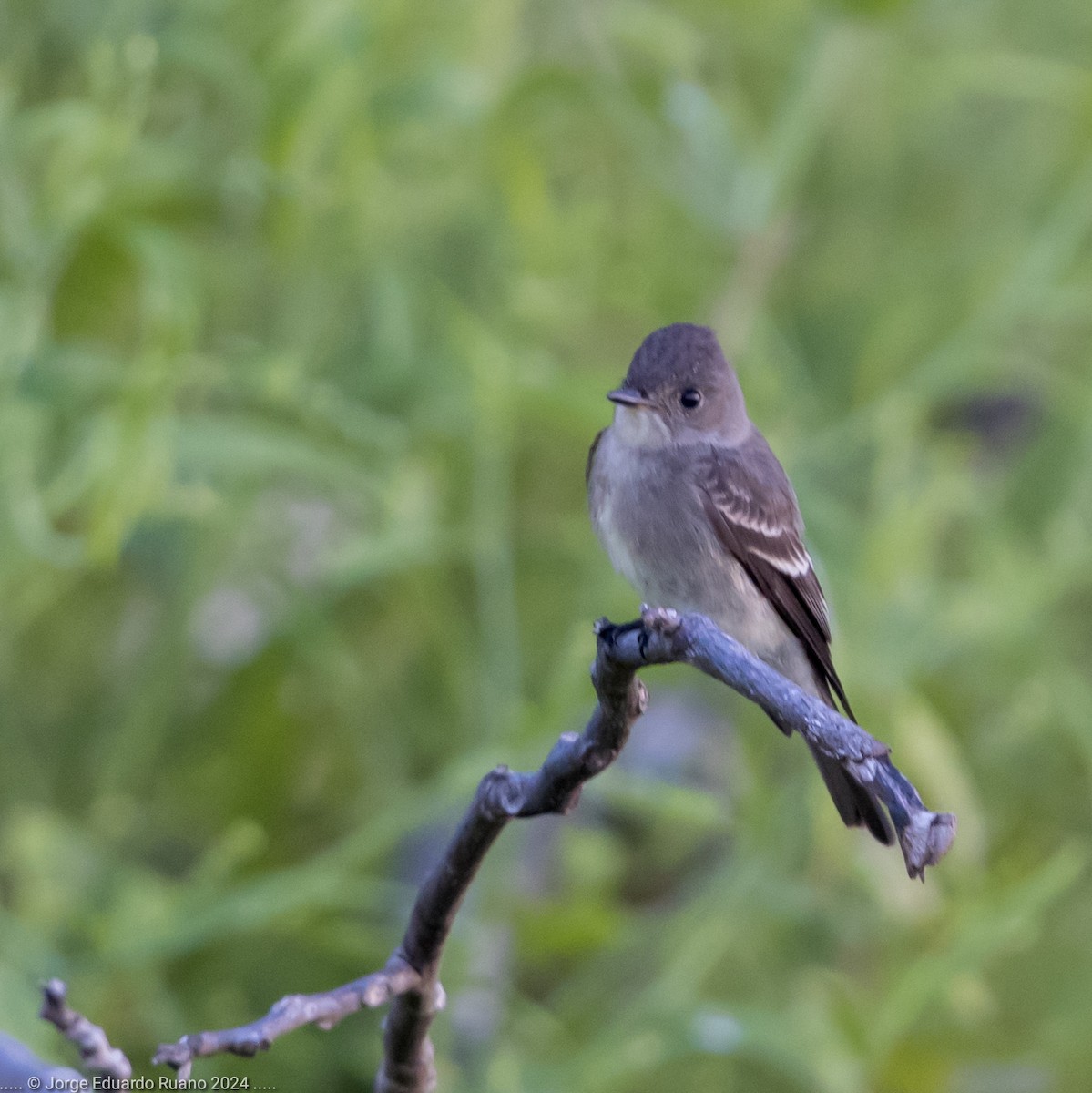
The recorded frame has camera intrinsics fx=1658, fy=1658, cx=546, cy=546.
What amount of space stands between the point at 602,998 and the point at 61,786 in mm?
795

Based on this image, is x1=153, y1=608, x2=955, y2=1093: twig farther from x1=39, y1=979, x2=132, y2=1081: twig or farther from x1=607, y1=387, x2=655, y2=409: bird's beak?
x1=607, y1=387, x2=655, y2=409: bird's beak

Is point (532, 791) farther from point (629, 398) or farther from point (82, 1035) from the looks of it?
point (629, 398)

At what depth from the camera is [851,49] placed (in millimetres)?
2752

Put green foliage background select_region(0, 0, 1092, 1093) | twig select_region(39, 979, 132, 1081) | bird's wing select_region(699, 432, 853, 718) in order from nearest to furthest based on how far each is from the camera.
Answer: twig select_region(39, 979, 132, 1081) → bird's wing select_region(699, 432, 853, 718) → green foliage background select_region(0, 0, 1092, 1093)

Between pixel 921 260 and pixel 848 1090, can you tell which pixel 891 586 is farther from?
pixel 921 260

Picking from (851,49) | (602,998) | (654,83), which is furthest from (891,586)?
(851,49)

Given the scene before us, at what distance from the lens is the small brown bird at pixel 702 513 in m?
1.75

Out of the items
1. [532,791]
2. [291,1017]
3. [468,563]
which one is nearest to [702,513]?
[468,563]

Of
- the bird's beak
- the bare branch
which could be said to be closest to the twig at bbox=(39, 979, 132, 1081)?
the bare branch

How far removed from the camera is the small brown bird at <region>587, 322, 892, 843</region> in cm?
175

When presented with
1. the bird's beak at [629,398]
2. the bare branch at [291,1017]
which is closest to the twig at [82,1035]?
the bare branch at [291,1017]

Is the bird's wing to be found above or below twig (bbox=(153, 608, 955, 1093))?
→ above

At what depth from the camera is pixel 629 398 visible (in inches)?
66.4

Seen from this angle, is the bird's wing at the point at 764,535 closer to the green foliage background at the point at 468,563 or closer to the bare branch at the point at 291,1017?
the green foliage background at the point at 468,563
